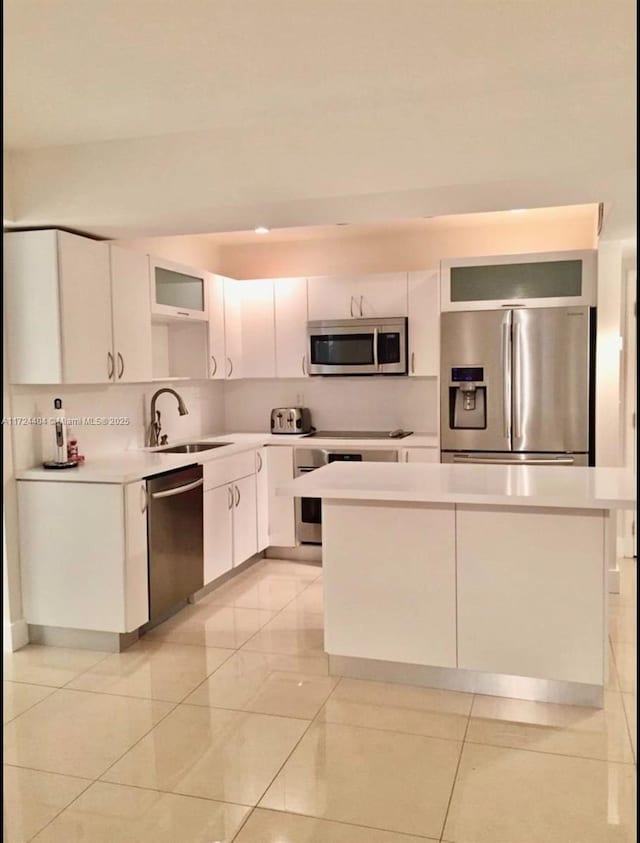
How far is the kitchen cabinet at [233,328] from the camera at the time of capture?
534 centimetres

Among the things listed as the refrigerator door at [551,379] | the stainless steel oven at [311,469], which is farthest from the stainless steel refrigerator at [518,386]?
the stainless steel oven at [311,469]

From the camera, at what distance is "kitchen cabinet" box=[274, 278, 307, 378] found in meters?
5.39

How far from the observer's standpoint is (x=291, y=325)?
17.8 feet

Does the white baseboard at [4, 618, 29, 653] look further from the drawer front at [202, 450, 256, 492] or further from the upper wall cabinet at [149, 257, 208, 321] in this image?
the upper wall cabinet at [149, 257, 208, 321]

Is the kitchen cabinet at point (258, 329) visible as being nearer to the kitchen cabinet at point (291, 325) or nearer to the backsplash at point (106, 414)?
the kitchen cabinet at point (291, 325)

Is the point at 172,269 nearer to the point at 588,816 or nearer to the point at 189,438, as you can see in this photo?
the point at 189,438

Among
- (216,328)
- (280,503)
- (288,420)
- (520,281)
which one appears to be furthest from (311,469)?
(520,281)

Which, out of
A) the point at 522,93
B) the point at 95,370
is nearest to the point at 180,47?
the point at 522,93

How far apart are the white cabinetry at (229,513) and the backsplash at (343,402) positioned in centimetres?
92

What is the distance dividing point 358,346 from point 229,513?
1.57m

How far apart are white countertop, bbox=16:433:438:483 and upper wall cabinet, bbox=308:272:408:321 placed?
94 centimetres

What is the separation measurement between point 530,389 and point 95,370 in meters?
2.70

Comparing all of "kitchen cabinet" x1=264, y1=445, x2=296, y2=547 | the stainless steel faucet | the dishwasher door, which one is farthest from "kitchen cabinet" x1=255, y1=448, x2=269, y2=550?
the dishwasher door

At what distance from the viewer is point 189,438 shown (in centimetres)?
534
